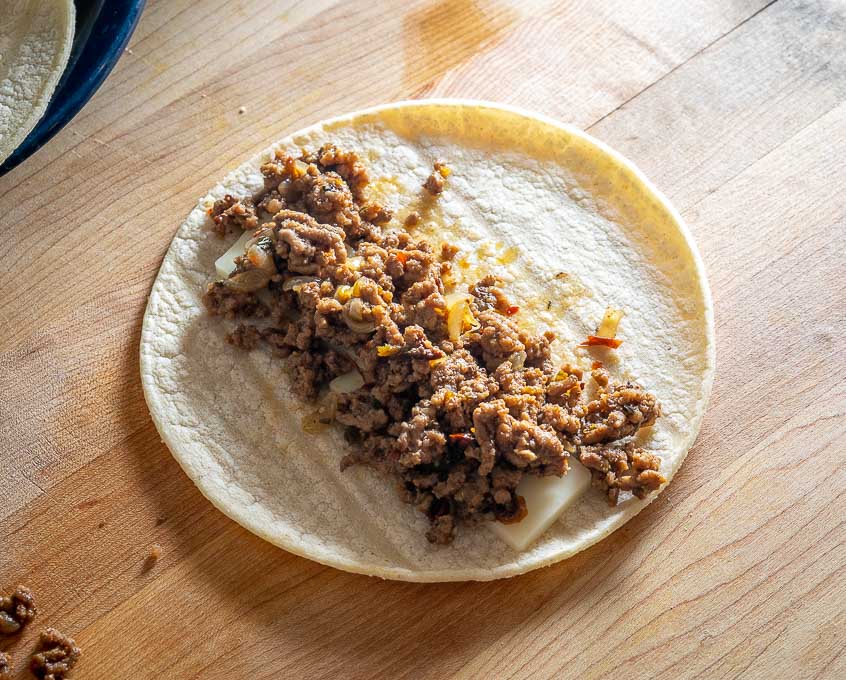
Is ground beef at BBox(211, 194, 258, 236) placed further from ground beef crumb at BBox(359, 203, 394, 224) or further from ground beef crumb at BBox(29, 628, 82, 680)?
ground beef crumb at BBox(29, 628, 82, 680)

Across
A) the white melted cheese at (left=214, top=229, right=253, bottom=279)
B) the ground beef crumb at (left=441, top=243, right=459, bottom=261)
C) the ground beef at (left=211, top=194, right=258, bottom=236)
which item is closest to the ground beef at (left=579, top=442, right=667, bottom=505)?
the ground beef crumb at (left=441, top=243, right=459, bottom=261)

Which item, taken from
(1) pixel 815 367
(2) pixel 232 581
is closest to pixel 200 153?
(2) pixel 232 581

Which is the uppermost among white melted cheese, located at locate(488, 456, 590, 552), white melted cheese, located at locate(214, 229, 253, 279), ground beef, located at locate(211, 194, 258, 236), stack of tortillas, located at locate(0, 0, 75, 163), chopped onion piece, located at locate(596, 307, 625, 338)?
stack of tortillas, located at locate(0, 0, 75, 163)

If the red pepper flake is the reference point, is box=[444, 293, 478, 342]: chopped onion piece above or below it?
above

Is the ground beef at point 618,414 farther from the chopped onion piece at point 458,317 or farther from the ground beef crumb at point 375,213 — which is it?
the ground beef crumb at point 375,213

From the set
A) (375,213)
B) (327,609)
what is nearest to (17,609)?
(327,609)

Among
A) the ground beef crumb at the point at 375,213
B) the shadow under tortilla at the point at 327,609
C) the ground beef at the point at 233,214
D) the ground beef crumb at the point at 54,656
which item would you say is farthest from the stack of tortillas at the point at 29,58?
the ground beef crumb at the point at 54,656

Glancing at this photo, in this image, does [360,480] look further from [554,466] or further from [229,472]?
[554,466]

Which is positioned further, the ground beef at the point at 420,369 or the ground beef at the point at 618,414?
the ground beef at the point at 618,414
